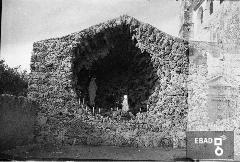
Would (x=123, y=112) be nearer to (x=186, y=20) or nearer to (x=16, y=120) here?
(x=16, y=120)

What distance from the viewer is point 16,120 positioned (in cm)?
812

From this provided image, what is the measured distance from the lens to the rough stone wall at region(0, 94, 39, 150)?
748 cm

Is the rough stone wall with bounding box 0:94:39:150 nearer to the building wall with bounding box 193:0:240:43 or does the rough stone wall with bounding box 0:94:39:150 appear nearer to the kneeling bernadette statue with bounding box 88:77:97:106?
the kneeling bernadette statue with bounding box 88:77:97:106

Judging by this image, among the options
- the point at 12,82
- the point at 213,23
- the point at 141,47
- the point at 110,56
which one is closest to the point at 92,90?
the point at 110,56

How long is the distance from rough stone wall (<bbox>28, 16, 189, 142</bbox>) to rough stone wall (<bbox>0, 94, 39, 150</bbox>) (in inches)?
16.5

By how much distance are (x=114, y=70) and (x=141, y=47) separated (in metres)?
2.50

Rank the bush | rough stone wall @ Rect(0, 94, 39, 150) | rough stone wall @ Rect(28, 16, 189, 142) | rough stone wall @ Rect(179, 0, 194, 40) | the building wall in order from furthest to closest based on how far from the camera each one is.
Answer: rough stone wall @ Rect(179, 0, 194, 40), the bush, the building wall, rough stone wall @ Rect(28, 16, 189, 142), rough stone wall @ Rect(0, 94, 39, 150)

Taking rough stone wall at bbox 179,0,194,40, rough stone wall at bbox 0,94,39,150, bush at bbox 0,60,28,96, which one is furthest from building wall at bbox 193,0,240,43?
bush at bbox 0,60,28,96

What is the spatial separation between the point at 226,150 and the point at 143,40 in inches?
189

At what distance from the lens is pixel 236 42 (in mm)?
9352

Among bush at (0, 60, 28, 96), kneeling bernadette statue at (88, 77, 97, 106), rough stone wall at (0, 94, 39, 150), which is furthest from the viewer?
bush at (0, 60, 28, 96)

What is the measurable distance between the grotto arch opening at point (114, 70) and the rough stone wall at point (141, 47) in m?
0.23

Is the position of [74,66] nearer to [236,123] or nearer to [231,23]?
[236,123]

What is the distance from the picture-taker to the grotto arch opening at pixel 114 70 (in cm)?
1005
